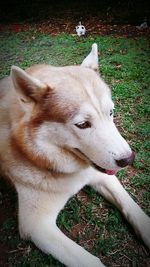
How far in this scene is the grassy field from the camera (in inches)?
105

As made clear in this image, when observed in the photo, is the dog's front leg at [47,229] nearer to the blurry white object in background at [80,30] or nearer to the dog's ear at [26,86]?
the dog's ear at [26,86]

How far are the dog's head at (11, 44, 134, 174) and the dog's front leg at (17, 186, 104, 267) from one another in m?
0.30

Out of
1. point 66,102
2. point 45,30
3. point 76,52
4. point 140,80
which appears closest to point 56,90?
point 66,102

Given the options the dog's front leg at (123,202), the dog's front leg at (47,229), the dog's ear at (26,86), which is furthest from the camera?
the dog's front leg at (123,202)

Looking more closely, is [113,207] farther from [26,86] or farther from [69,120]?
[26,86]

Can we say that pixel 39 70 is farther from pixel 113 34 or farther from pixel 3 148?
pixel 113 34

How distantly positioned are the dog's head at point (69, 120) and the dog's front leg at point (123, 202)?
463 millimetres

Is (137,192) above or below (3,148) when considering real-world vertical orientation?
below

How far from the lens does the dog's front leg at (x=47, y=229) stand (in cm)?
246

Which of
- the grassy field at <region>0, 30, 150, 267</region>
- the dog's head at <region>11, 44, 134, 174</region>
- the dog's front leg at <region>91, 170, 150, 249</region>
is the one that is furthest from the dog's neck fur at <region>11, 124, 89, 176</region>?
the grassy field at <region>0, 30, 150, 267</region>

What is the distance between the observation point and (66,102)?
237cm

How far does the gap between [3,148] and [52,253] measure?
34.9 inches

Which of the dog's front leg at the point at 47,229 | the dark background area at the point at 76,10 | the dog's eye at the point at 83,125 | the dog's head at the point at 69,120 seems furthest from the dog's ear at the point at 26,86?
the dark background area at the point at 76,10

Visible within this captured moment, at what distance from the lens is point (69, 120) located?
235cm
